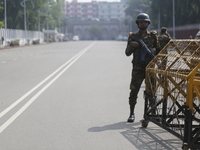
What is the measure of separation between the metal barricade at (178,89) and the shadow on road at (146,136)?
0.56 feet

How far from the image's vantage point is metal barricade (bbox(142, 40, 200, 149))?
19.7 ft

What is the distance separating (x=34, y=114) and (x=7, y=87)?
5.47 metres

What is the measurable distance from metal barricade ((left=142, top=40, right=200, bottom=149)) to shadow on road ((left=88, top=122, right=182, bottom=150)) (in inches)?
6.7

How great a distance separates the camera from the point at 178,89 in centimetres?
661

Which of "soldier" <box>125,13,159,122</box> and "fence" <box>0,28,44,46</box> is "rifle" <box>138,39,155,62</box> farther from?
"fence" <box>0,28,44,46</box>

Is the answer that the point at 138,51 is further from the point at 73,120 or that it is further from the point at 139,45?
the point at 73,120

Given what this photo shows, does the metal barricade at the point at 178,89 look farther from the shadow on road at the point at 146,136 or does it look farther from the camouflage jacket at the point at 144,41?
the camouflage jacket at the point at 144,41

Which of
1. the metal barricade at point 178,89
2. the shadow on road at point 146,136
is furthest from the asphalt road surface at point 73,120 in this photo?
the metal barricade at point 178,89

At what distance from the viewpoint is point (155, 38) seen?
338 inches

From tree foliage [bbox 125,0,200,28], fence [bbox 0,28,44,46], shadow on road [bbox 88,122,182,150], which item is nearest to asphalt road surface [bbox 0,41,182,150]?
shadow on road [bbox 88,122,182,150]

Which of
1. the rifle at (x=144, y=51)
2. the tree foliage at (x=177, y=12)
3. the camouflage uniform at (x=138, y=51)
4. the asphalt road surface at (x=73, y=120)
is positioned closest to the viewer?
the asphalt road surface at (x=73, y=120)

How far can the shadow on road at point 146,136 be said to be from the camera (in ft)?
22.0

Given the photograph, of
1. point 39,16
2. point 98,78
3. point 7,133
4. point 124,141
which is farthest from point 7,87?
point 39,16

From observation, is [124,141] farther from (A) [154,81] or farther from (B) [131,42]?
(B) [131,42]
